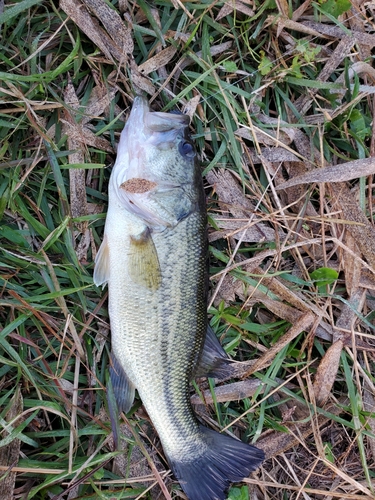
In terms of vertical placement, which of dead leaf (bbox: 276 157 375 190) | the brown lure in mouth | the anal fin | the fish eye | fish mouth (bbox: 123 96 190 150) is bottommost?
the anal fin

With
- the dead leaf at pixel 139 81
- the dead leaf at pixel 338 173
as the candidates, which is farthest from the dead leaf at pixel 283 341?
the dead leaf at pixel 139 81

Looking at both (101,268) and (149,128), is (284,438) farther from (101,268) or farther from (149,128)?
(149,128)

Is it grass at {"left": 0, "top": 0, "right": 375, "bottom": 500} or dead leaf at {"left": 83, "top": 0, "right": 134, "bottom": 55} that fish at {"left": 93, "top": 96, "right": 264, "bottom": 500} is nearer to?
grass at {"left": 0, "top": 0, "right": 375, "bottom": 500}

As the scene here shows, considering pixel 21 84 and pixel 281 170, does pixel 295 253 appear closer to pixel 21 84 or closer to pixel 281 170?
pixel 281 170

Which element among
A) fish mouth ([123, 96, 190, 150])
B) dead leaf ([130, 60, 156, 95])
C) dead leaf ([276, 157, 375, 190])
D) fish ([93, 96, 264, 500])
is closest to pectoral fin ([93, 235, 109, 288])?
fish ([93, 96, 264, 500])

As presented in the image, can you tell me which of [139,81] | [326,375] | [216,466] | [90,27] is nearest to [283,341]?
[326,375]

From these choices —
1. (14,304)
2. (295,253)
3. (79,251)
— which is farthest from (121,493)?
(295,253)
